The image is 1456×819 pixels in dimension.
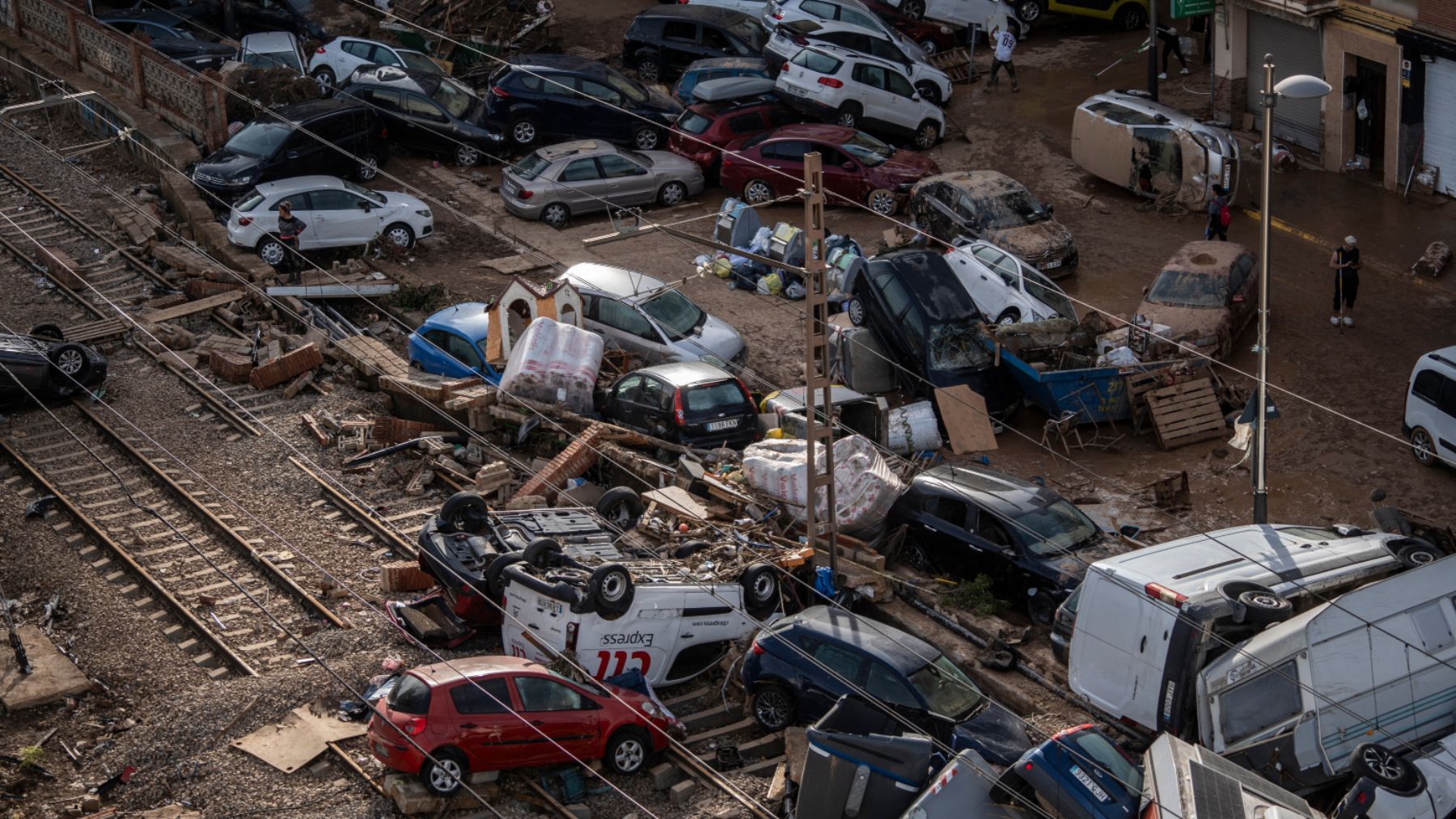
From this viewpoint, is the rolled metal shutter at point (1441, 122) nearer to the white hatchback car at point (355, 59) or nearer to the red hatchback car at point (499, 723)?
the white hatchback car at point (355, 59)

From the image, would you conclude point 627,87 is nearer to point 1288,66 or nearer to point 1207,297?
point 1288,66

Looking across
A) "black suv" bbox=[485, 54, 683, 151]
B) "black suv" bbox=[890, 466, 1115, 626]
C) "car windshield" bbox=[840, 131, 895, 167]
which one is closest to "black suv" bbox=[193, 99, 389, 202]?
"black suv" bbox=[485, 54, 683, 151]

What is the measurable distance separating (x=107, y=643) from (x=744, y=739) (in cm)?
707

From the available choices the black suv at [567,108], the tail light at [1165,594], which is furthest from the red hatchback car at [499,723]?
the black suv at [567,108]

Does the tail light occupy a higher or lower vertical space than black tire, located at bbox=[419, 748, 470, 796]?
higher

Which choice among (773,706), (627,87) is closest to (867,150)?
(627,87)

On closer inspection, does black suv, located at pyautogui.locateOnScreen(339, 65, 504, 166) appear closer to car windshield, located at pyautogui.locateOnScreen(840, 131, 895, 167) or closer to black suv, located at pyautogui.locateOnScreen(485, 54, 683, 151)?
black suv, located at pyautogui.locateOnScreen(485, 54, 683, 151)

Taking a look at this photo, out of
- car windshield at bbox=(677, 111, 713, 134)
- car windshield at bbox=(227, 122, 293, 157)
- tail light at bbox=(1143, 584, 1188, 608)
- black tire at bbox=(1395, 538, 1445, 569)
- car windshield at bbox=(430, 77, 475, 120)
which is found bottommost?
black tire at bbox=(1395, 538, 1445, 569)

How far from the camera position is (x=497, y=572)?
17.9 m

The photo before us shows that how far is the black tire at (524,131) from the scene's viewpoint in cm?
3231

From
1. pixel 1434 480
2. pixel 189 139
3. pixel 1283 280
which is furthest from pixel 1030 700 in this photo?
pixel 189 139

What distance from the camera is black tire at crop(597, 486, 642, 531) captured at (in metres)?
20.2

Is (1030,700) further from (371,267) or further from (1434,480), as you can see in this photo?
(371,267)

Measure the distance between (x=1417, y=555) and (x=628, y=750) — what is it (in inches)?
321
